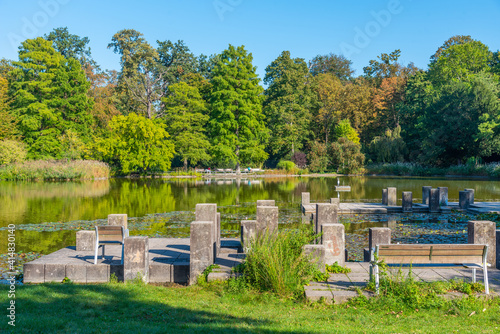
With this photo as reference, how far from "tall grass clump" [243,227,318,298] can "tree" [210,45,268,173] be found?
41.9 metres

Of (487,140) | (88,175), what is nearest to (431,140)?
(487,140)

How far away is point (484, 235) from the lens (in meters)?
8.38

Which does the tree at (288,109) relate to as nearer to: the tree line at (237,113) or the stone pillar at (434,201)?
the tree line at (237,113)

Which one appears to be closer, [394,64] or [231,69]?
[231,69]

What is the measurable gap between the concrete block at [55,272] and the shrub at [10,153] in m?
38.0

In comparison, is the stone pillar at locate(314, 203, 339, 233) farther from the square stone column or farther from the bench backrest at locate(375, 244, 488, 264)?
the bench backrest at locate(375, 244, 488, 264)

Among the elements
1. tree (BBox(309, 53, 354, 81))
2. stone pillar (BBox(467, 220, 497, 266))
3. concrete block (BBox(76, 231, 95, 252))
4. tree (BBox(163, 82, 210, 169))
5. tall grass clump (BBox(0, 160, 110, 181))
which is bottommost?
concrete block (BBox(76, 231, 95, 252))

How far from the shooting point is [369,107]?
61.4 meters

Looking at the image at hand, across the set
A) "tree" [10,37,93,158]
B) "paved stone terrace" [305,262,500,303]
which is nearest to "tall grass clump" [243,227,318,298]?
"paved stone terrace" [305,262,500,303]

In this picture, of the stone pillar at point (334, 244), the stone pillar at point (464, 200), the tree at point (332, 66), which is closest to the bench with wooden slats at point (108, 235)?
the stone pillar at point (334, 244)

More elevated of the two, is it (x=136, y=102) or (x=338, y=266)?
(x=136, y=102)

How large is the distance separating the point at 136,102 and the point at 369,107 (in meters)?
33.6

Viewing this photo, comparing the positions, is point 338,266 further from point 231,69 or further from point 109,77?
point 109,77

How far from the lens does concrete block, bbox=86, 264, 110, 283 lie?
315 inches
